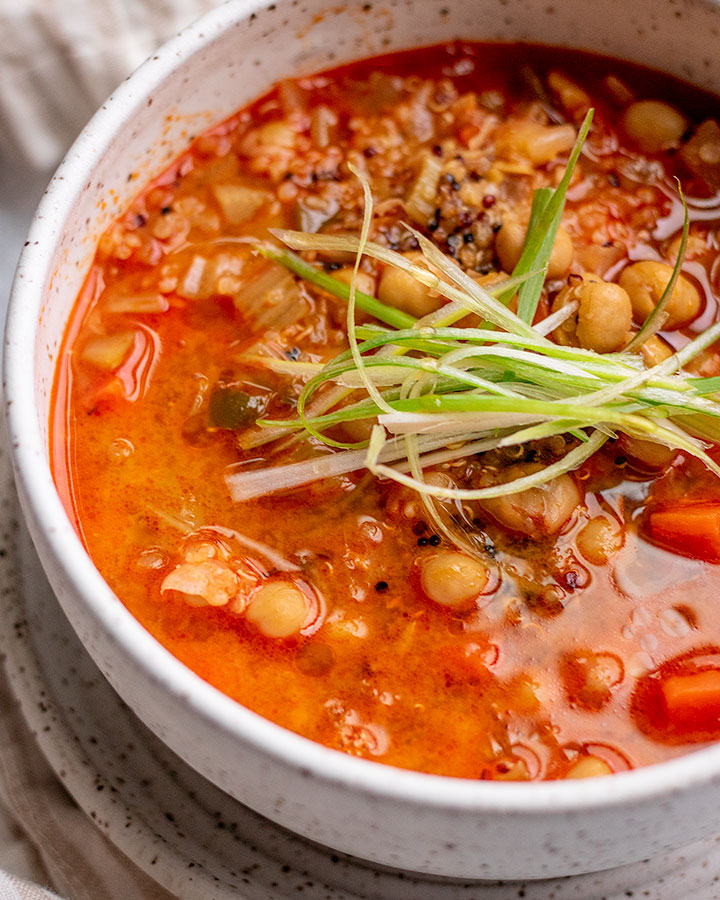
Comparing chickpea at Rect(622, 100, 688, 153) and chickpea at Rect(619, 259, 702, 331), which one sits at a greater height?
chickpea at Rect(622, 100, 688, 153)

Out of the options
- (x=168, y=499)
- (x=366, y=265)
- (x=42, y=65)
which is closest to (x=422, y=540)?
(x=168, y=499)

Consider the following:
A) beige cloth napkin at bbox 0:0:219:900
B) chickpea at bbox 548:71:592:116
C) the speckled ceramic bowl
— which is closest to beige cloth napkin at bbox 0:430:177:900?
beige cloth napkin at bbox 0:0:219:900

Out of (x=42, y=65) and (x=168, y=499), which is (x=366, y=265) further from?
(x=42, y=65)

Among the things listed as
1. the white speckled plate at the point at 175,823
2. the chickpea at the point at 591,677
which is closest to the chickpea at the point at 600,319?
the chickpea at the point at 591,677

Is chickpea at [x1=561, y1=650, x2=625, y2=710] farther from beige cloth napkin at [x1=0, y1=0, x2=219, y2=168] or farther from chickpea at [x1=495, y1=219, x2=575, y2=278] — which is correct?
beige cloth napkin at [x1=0, y1=0, x2=219, y2=168]

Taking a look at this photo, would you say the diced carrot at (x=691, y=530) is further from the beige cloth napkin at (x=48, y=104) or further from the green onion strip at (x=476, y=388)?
the beige cloth napkin at (x=48, y=104)

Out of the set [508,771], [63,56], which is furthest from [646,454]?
A: [63,56]

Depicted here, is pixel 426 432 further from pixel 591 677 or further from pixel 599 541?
pixel 591 677
